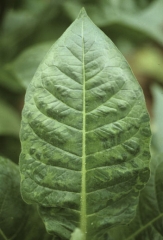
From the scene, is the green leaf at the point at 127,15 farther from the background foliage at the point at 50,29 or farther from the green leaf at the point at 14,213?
the green leaf at the point at 14,213

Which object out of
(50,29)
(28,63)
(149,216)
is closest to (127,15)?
(50,29)

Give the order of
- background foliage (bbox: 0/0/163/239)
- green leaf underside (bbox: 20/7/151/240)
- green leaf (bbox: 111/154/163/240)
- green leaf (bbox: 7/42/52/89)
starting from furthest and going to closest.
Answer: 1. background foliage (bbox: 0/0/163/239)
2. green leaf (bbox: 7/42/52/89)
3. green leaf (bbox: 111/154/163/240)
4. green leaf underside (bbox: 20/7/151/240)

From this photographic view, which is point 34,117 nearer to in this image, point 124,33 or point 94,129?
point 94,129

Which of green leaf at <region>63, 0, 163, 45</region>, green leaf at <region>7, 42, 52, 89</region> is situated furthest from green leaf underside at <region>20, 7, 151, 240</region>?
green leaf at <region>63, 0, 163, 45</region>

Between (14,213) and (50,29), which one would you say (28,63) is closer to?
(50,29)

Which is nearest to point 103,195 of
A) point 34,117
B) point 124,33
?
point 34,117

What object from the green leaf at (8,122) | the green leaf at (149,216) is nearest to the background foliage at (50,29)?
the green leaf at (8,122)

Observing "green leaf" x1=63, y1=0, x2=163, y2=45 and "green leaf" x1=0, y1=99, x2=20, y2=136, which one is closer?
"green leaf" x1=0, y1=99, x2=20, y2=136

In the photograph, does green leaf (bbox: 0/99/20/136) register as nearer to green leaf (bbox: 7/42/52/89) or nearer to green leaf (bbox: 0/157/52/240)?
green leaf (bbox: 7/42/52/89)
